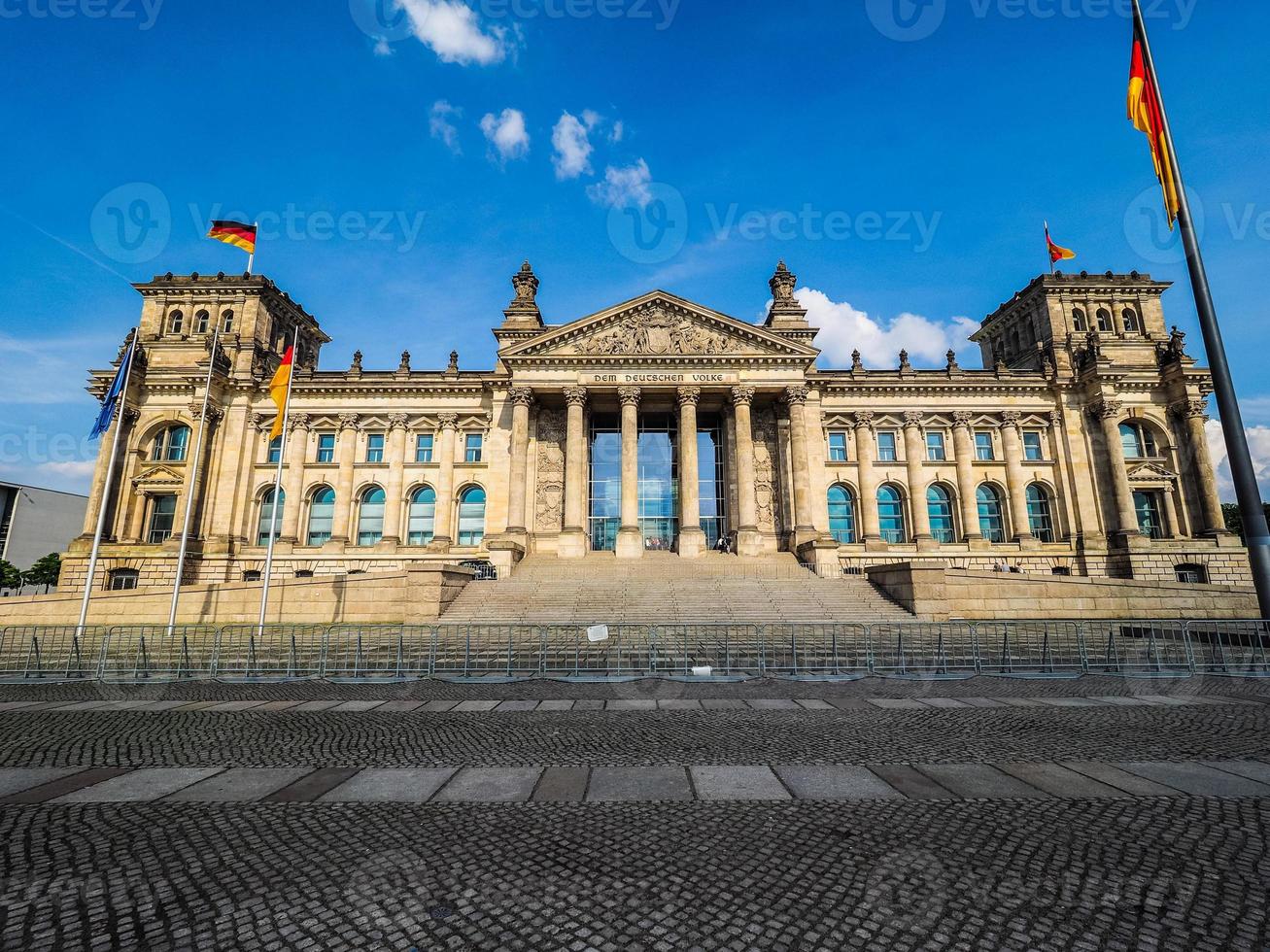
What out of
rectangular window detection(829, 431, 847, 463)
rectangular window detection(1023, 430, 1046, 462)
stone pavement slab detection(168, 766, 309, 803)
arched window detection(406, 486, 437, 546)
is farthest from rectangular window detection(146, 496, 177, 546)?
rectangular window detection(1023, 430, 1046, 462)

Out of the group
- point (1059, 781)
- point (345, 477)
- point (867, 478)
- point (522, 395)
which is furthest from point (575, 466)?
point (1059, 781)

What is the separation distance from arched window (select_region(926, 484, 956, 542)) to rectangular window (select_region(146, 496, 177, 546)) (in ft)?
163

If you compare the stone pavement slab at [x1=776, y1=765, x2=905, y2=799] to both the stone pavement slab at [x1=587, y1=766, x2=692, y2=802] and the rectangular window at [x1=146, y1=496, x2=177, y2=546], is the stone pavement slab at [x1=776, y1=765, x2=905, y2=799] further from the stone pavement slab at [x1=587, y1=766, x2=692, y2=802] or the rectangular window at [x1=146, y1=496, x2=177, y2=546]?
the rectangular window at [x1=146, y1=496, x2=177, y2=546]

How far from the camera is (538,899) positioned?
3375 millimetres

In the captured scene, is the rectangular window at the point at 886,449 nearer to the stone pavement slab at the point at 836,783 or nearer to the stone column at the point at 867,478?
the stone column at the point at 867,478

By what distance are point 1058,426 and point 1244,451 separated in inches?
1177

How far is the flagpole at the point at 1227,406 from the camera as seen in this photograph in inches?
529

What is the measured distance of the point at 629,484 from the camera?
34625 millimetres

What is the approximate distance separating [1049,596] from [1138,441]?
23739mm

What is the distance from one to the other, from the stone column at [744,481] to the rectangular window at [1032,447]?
20.2 metres

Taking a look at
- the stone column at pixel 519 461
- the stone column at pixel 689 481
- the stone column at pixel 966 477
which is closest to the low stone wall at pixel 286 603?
the stone column at pixel 519 461

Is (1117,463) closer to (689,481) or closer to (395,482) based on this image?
(689,481)

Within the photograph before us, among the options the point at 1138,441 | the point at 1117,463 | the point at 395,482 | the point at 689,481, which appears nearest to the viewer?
the point at 689,481

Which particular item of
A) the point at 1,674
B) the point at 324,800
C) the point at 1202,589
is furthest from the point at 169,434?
the point at 1202,589
